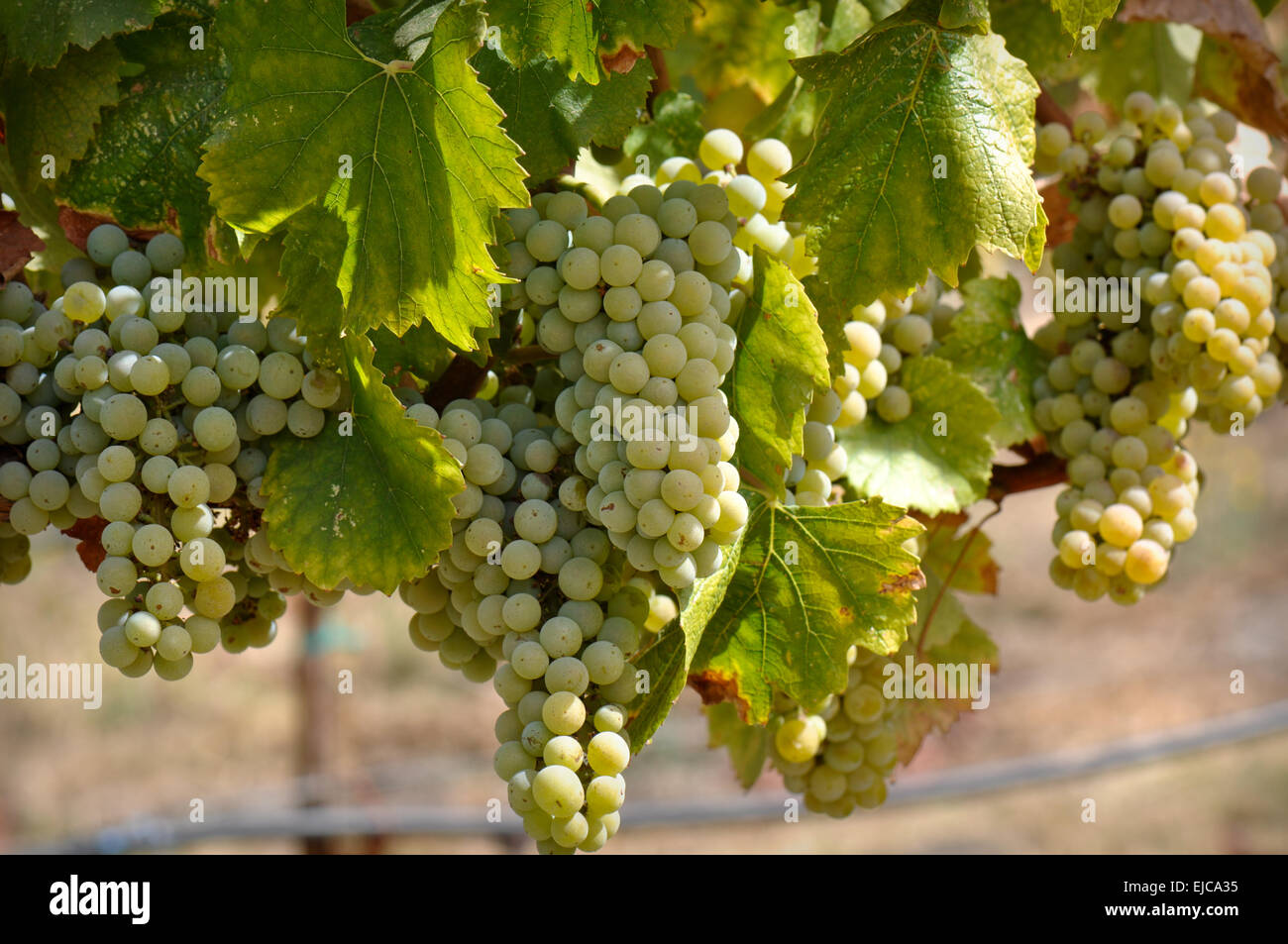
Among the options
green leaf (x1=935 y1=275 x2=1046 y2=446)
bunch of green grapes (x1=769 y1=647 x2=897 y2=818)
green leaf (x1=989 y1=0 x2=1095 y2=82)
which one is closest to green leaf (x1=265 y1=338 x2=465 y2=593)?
bunch of green grapes (x1=769 y1=647 x2=897 y2=818)

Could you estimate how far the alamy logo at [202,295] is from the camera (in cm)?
71

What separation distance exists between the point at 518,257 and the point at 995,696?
488 cm

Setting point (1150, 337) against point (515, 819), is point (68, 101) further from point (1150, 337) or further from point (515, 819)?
point (515, 819)

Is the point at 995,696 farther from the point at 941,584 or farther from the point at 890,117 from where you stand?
the point at 890,117

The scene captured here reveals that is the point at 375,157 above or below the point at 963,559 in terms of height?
above

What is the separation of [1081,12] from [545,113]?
32 cm

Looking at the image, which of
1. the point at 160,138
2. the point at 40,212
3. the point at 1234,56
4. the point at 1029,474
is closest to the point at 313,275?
the point at 160,138

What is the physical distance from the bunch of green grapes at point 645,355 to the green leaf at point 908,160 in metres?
0.07

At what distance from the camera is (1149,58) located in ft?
4.01

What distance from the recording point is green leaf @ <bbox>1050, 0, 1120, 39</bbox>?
2.21ft

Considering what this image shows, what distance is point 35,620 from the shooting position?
5.21 meters
